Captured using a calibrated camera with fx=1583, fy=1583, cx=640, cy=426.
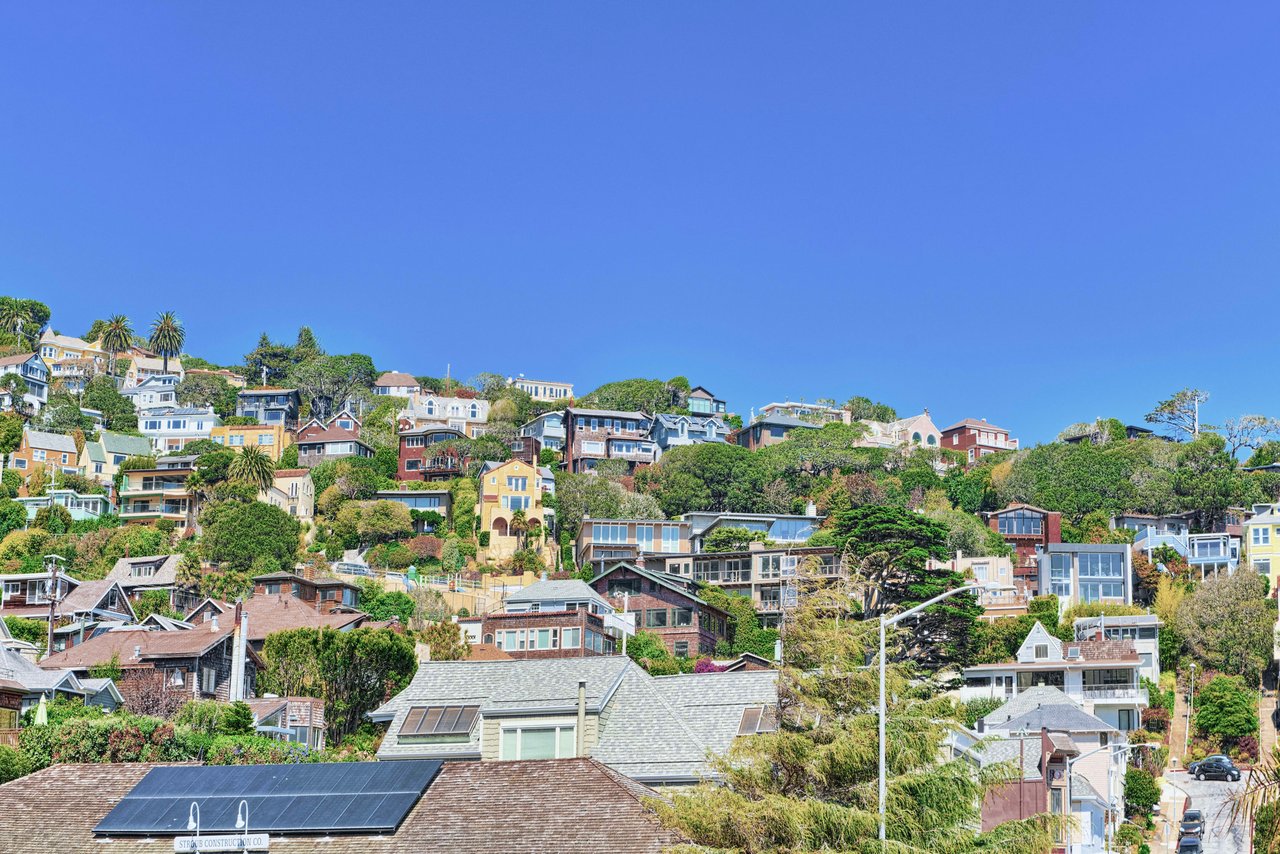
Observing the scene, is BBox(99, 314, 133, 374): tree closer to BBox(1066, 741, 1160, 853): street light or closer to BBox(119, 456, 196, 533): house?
BBox(119, 456, 196, 533): house

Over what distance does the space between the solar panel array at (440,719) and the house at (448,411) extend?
114970 millimetres

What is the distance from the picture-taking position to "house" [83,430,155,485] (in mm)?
143875

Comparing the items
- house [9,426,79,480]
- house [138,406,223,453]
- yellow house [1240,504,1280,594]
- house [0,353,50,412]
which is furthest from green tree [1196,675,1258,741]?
house [0,353,50,412]

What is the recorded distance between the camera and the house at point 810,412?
550ft

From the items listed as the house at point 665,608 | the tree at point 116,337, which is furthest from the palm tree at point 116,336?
the house at point 665,608

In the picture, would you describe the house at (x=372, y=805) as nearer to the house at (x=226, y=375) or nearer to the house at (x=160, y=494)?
the house at (x=160, y=494)

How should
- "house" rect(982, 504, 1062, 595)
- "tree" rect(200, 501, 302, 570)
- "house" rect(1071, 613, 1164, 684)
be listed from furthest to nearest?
"house" rect(982, 504, 1062, 595), "tree" rect(200, 501, 302, 570), "house" rect(1071, 613, 1164, 684)

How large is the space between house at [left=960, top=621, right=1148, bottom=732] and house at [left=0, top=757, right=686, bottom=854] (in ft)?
162

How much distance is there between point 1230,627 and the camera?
293 ft

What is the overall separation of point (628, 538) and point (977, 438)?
207 feet

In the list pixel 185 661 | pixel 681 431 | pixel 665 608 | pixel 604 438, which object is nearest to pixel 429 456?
pixel 604 438

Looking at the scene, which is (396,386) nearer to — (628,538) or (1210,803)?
(628,538)

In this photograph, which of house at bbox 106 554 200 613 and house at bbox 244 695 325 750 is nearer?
house at bbox 244 695 325 750

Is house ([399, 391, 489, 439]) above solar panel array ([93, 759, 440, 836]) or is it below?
above
